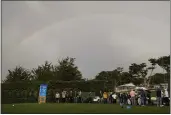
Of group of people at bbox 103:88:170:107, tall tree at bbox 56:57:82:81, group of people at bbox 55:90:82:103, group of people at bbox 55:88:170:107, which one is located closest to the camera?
group of people at bbox 103:88:170:107

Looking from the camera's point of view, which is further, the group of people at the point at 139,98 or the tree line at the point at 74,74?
the tree line at the point at 74,74

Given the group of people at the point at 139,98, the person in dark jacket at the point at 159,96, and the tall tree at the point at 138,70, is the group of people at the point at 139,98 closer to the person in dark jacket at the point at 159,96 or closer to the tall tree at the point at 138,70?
the person in dark jacket at the point at 159,96

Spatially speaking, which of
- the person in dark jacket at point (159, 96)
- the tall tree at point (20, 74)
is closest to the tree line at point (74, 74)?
the tall tree at point (20, 74)

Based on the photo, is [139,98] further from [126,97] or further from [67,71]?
[67,71]

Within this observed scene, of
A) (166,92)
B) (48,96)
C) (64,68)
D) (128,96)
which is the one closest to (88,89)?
(48,96)

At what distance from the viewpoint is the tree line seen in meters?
47.5

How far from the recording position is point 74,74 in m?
49.0

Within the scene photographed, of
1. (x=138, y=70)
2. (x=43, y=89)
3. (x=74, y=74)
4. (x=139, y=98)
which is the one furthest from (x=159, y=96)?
(x=138, y=70)

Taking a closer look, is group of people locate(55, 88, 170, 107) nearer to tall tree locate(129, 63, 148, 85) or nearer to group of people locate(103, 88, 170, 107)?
group of people locate(103, 88, 170, 107)

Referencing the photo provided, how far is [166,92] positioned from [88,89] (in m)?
12.8

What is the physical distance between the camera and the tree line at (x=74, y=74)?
4746cm

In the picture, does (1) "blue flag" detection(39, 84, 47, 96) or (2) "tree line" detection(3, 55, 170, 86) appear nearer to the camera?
(1) "blue flag" detection(39, 84, 47, 96)

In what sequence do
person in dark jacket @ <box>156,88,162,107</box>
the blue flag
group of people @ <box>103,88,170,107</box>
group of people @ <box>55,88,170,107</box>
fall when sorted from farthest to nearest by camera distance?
1. the blue flag
2. group of people @ <box>55,88,170,107</box>
3. group of people @ <box>103,88,170,107</box>
4. person in dark jacket @ <box>156,88,162,107</box>

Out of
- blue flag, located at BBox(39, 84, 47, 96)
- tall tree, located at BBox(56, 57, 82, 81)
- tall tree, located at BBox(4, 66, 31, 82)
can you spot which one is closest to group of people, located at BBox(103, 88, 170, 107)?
blue flag, located at BBox(39, 84, 47, 96)
